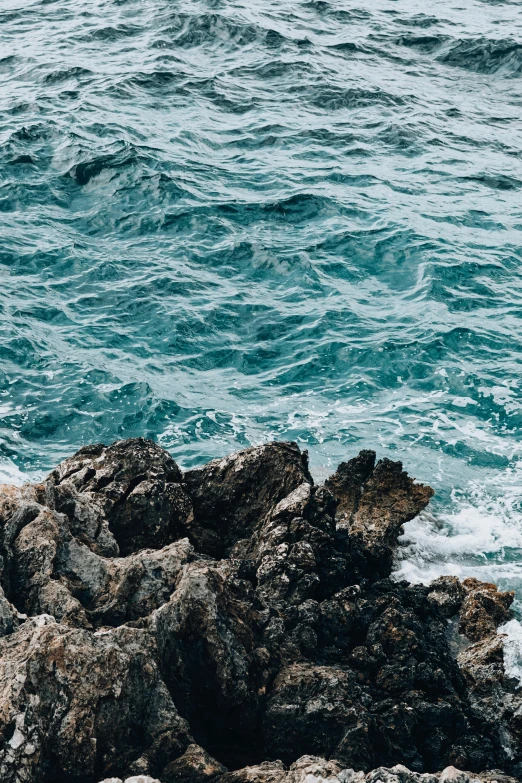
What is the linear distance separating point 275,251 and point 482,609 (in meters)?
17.5

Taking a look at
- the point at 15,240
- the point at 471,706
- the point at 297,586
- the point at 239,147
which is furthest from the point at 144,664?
the point at 239,147

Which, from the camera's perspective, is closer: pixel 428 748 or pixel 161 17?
pixel 428 748

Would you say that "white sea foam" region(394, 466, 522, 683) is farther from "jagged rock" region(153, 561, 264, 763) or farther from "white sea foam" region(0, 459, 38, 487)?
"white sea foam" region(0, 459, 38, 487)

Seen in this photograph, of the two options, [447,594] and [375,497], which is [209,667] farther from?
[375,497]

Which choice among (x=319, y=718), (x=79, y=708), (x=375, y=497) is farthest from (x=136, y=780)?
(x=375, y=497)

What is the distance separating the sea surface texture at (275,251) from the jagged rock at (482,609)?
49 cm

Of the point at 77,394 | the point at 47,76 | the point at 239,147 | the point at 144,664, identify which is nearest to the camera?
the point at 144,664

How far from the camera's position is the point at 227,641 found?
1171cm

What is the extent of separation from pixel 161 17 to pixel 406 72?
15122 mm

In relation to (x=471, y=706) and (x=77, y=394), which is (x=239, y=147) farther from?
(x=471, y=706)

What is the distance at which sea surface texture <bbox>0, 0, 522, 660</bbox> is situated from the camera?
23.3 m

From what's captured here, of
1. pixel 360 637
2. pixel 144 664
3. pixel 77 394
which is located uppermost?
pixel 144 664

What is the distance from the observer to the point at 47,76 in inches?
1769

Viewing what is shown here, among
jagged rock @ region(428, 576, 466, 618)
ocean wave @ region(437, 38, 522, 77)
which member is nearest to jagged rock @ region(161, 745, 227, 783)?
jagged rock @ region(428, 576, 466, 618)
